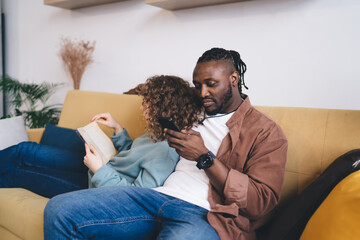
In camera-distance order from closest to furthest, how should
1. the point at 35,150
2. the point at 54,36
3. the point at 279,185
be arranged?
the point at 279,185, the point at 35,150, the point at 54,36

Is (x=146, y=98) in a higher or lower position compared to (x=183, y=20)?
lower

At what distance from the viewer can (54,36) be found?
3.57m

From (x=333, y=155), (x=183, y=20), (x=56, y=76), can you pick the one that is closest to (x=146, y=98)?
(x=333, y=155)

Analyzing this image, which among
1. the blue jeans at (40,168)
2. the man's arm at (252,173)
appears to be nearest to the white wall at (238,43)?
the man's arm at (252,173)

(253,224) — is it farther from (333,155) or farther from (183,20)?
(183,20)

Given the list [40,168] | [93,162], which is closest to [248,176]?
[93,162]

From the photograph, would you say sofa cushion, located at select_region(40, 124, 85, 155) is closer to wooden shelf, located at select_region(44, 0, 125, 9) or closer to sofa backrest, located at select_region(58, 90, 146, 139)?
sofa backrest, located at select_region(58, 90, 146, 139)

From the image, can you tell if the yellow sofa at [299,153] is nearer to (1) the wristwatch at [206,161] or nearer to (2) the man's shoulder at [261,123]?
(2) the man's shoulder at [261,123]

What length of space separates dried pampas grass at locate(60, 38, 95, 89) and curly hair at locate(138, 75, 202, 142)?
1.81 meters

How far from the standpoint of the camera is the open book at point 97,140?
1559mm

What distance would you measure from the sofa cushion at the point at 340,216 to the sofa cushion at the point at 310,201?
4.1 inches

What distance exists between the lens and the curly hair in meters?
1.45

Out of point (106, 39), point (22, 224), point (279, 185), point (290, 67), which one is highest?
point (106, 39)

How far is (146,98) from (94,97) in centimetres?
90
